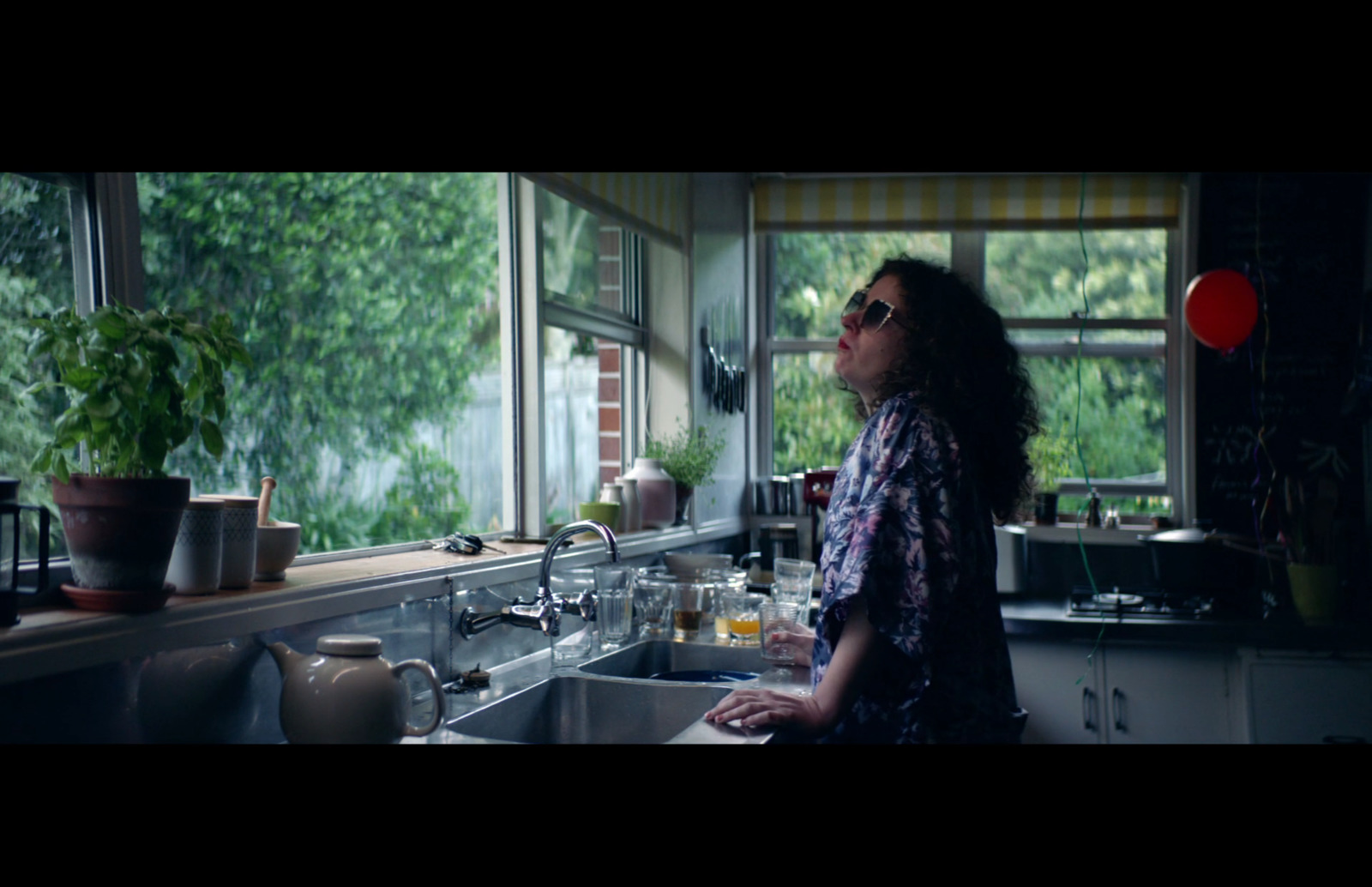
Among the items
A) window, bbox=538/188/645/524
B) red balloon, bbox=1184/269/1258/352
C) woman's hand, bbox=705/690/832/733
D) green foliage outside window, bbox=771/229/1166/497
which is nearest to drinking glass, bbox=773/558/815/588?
window, bbox=538/188/645/524

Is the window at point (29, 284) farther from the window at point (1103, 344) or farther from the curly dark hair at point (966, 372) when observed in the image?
the window at point (1103, 344)

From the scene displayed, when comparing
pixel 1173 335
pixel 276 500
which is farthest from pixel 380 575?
pixel 1173 335

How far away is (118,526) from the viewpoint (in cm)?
126

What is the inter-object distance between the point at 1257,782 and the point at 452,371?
4.36 m

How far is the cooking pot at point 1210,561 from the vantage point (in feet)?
11.8

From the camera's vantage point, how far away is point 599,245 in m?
3.44

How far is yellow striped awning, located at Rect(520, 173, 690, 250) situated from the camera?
9.09ft

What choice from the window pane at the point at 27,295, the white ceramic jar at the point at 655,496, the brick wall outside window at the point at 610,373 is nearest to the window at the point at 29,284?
the window pane at the point at 27,295

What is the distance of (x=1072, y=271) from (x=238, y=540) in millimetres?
4038

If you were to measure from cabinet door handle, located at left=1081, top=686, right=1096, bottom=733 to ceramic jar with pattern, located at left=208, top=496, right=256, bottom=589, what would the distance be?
2.71 m

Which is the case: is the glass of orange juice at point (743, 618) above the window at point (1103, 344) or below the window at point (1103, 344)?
below

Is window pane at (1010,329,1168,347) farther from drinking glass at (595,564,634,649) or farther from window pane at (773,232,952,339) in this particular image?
drinking glass at (595,564,634,649)

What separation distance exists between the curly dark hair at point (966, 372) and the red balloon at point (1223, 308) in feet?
6.64

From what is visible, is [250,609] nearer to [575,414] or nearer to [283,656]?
[283,656]
